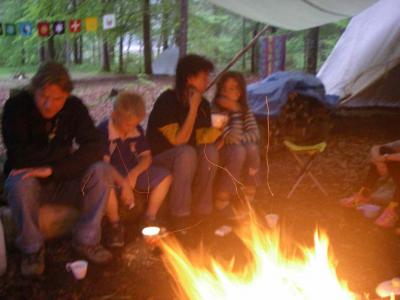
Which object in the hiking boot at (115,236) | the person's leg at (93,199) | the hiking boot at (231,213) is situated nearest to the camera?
the person's leg at (93,199)

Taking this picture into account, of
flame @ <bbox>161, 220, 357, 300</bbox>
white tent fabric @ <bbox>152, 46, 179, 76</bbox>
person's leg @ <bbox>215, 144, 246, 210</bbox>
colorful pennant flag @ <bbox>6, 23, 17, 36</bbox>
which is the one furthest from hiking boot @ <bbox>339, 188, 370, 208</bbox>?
white tent fabric @ <bbox>152, 46, 179, 76</bbox>

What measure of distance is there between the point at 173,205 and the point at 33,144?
104 cm

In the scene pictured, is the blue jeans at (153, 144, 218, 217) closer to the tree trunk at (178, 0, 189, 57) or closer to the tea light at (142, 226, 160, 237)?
the tea light at (142, 226, 160, 237)

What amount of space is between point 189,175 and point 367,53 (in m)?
4.21

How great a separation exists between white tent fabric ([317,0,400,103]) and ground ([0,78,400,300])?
5.25ft

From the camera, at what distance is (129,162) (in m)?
2.97

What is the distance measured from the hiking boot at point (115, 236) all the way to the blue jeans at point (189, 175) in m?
0.40

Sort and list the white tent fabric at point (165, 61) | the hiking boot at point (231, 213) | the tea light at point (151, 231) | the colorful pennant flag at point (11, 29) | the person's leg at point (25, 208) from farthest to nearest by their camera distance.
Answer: the white tent fabric at point (165, 61)
the colorful pennant flag at point (11, 29)
the hiking boot at point (231, 213)
the tea light at point (151, 231)
the person's leg at point (25, 208)

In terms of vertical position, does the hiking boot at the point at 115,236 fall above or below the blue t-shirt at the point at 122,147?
below

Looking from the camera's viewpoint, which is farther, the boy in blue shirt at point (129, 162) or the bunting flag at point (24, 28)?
the bunting flag at point (24, 28)

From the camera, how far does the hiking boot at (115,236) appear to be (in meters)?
2.86

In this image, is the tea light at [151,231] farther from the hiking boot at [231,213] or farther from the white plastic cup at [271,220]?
the white plastic cup at [271,220]

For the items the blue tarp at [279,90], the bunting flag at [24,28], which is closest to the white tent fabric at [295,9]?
the blue tarp at [279,90]

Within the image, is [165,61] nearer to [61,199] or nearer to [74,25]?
[74,25]
